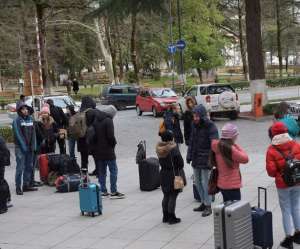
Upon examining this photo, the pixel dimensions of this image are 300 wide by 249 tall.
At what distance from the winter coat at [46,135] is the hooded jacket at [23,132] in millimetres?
652

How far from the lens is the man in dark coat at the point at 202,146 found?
9.33m

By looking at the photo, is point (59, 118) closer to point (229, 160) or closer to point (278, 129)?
point (229, 160)

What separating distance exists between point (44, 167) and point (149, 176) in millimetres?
2738

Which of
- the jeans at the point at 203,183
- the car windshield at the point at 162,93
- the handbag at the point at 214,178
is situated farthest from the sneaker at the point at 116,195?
the car windshield at the point at 162,93

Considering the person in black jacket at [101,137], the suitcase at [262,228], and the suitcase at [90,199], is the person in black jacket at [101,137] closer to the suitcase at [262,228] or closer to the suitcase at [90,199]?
the suitcase at [90,199]

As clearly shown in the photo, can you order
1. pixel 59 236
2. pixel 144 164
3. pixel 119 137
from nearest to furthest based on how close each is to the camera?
pixel 59 236 < pixel 144 164 < pixel 119 137

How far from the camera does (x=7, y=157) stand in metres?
10.7

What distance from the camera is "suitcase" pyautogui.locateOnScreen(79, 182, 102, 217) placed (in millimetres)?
9875

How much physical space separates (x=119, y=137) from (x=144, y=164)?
1013cm

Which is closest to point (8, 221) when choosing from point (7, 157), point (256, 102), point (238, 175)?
point (7, 157)

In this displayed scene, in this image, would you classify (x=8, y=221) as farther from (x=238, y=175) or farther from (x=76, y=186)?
(x=238, y=175)

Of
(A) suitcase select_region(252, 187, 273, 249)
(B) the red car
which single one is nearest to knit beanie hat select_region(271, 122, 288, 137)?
(A) suitcase select_region(252, 187, 273, 249)

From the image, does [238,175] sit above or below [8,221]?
above

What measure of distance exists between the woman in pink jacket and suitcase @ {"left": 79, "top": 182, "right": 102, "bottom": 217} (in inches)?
101
